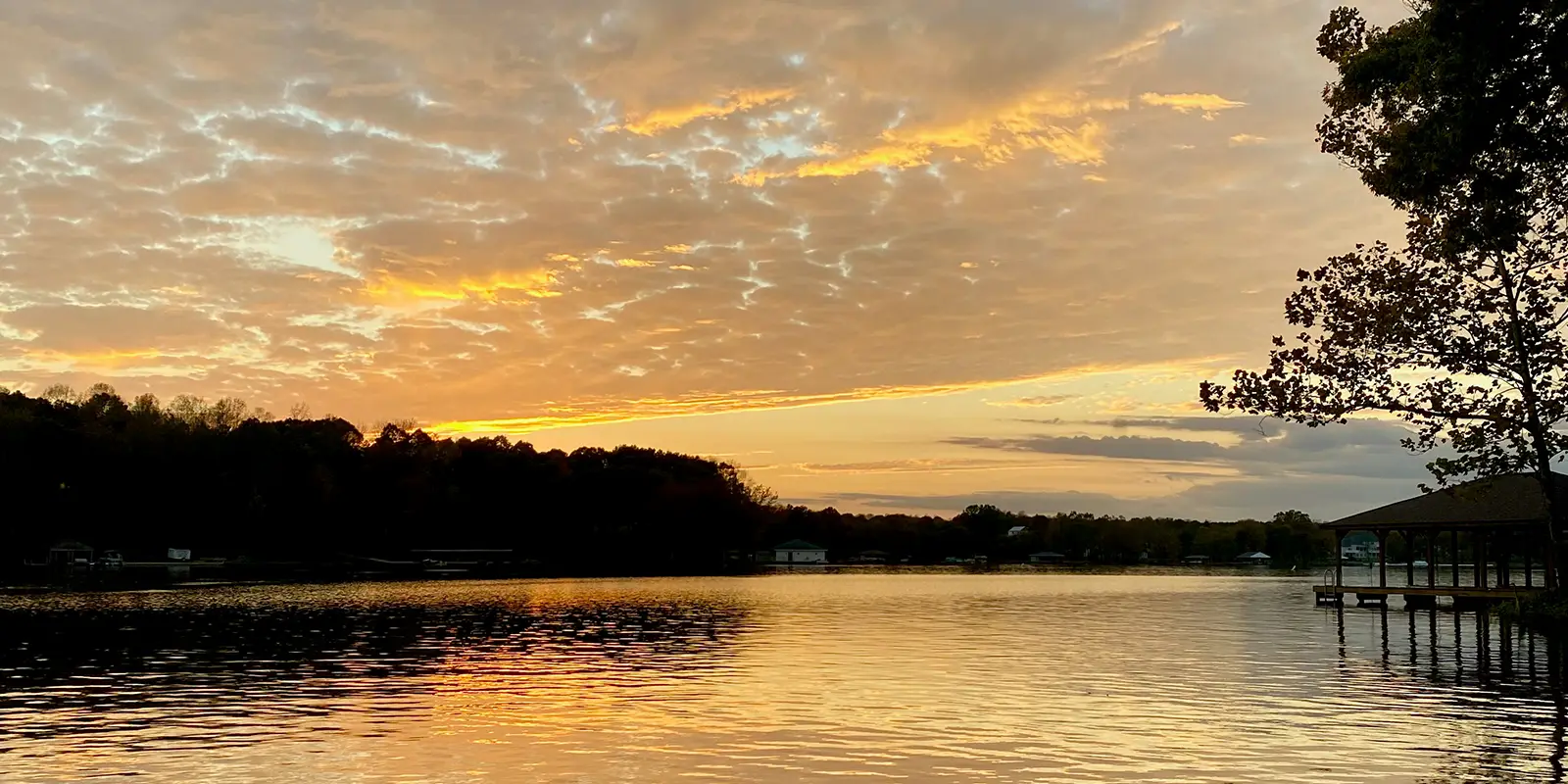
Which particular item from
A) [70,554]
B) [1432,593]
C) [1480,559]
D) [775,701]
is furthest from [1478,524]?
[70,554]

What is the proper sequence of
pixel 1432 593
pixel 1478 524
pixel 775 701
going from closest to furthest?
pixel 775 701 < pixel 1478 524 < pixel 1432 593

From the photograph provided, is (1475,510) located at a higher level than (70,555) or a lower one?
higher

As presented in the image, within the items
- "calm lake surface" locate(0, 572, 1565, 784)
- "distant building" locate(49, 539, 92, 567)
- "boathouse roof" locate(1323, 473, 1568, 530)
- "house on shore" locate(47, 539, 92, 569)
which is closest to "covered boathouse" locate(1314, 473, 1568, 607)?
"boathouse roof" locate(1323, 473, 1568, 530)

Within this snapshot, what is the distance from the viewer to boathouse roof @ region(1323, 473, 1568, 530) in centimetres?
4884

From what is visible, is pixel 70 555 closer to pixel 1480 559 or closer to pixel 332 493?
pixel 332 493

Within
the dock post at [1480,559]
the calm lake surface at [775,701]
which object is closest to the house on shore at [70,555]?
the calm lake surface at [775,701]

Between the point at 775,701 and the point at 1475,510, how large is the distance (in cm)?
3846

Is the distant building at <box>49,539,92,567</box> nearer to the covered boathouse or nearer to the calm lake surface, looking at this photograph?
the calm lake surface

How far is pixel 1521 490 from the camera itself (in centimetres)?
A: 5081

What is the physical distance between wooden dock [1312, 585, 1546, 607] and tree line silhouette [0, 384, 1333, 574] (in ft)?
266

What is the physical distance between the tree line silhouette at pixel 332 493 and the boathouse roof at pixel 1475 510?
86.5m

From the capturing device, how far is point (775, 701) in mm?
25000

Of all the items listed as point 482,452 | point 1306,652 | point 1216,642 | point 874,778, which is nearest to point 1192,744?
point 874,778

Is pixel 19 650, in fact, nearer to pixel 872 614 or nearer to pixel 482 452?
pixel 872 614
